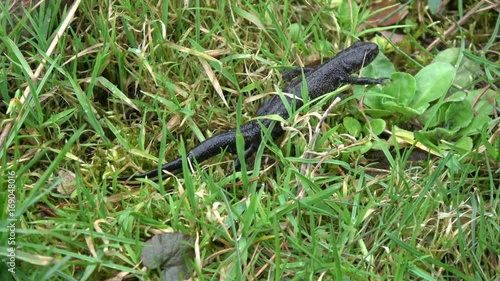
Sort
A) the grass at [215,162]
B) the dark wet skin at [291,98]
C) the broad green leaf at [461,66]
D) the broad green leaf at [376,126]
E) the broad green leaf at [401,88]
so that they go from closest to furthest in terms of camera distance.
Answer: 1. the grass at [215,162]
2. the dark wet skin at [291,98]
3. the broad green leaf at [376,126]
4. the broad green leaf at [401,88]
5. the broad green leaf at [461,66]

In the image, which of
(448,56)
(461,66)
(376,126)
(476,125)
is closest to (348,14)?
(448,56)

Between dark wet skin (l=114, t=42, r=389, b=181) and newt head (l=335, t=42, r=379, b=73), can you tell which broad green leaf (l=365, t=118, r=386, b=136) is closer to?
dark wet skin (l=114, t=42, r=389, b=181)

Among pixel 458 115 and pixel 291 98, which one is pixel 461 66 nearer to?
pixel 458 115

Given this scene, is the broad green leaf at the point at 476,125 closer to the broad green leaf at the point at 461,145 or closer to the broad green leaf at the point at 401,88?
the broad green leaf at the point at 461,145

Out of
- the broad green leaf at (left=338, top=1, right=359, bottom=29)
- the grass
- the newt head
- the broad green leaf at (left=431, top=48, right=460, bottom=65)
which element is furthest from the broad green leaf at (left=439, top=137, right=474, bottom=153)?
the broad green leaf at (left=338, top=1, right=359, bottom=29)

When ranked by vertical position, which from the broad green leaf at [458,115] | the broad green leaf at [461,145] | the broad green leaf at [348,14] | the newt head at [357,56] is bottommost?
the broad green leaf at [461,145]

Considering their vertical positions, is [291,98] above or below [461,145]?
above

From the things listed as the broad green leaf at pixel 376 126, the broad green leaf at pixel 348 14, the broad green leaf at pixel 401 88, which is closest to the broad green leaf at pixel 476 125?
the broad green leaf at pixel 401 88

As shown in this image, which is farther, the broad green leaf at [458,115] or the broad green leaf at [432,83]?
the broad green leaf at [432,83]

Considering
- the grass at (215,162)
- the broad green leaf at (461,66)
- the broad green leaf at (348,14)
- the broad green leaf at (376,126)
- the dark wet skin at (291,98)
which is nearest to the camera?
the grass at (215,162)
